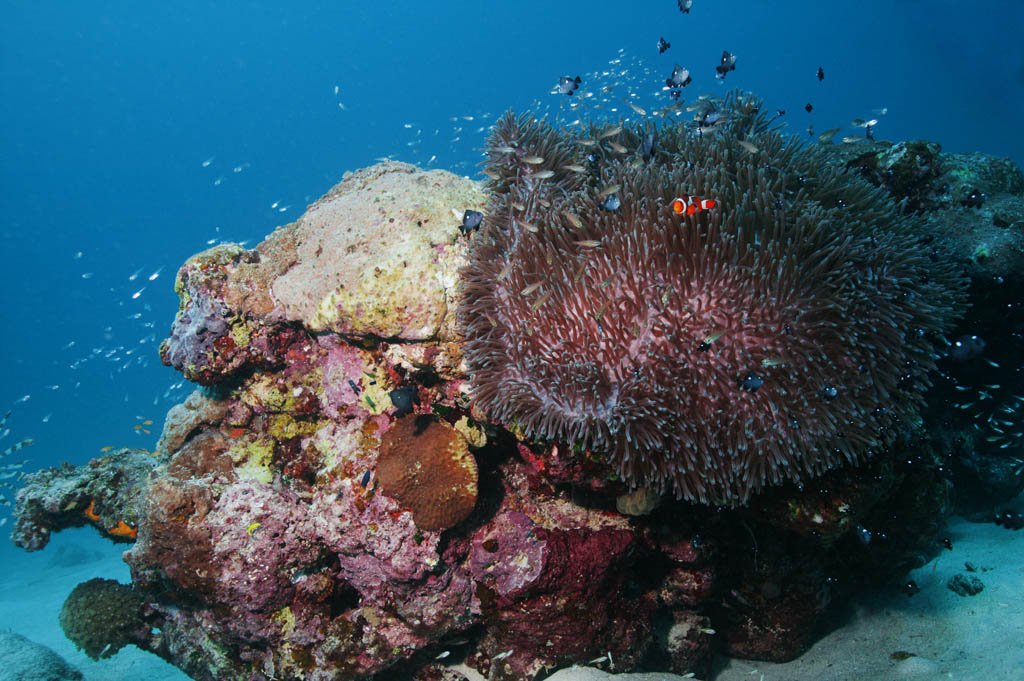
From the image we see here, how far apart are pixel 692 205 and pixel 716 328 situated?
2.62ft

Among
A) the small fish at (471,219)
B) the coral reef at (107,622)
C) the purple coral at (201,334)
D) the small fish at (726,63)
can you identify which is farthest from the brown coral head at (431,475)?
the coral reef at (107,622)

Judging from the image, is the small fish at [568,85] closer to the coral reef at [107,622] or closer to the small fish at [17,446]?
the coral reef at [107,622]

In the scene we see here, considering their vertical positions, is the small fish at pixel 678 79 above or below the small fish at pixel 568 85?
below

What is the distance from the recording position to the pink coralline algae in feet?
13.1

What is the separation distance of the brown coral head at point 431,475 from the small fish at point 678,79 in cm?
446

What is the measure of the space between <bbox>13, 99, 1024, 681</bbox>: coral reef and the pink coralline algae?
26mm

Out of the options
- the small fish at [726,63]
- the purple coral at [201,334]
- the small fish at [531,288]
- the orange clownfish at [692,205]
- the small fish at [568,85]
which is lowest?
the small fish at [531,288]

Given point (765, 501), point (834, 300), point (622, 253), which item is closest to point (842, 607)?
point (765, 501)

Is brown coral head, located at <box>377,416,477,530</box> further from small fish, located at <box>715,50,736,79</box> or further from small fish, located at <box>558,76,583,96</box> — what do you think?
small fish, located at <box>715,50,736,79</box>

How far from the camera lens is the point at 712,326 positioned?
9.81 feet

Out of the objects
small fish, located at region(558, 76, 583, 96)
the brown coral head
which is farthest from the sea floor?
small fish, located at region(558, 76, 583, 96)

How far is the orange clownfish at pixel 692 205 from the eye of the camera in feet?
9.87

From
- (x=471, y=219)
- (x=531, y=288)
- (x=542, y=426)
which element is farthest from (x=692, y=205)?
(x=471, y=219)

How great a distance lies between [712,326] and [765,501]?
178 centimetres
